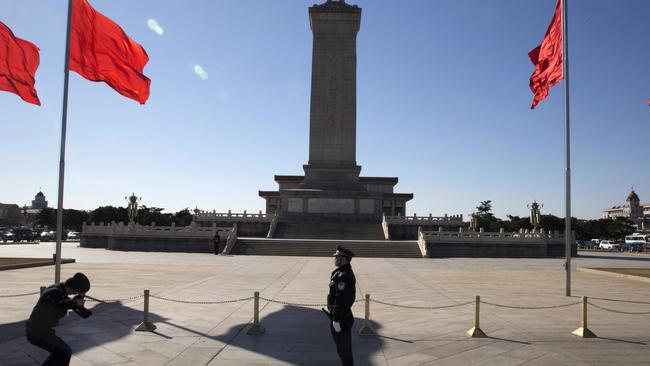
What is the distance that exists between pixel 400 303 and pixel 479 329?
13.5 ft

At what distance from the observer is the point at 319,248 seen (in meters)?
37.5

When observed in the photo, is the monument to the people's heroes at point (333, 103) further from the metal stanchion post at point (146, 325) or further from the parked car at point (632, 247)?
the metal stanchion post at point (146, 325)

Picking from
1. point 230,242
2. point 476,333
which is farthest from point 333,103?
point 476,333

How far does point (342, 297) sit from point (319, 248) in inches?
1198

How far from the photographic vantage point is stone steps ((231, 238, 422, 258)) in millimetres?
36656

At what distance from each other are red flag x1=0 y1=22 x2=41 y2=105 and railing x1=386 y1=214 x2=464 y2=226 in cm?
3840

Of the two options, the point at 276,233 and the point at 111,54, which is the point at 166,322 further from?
the point at 276,233

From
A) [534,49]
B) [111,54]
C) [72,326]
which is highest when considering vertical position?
[534,49]

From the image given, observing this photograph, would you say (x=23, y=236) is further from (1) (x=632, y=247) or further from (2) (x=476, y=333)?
(1) (x=632, y=247)

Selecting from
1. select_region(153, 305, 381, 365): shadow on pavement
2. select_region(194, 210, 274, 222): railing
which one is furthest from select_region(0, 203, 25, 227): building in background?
select_region(153, 305, 381, 365): shadow on pavement

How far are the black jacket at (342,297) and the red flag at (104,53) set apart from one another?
31.5 feet

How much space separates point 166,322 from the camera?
11.0 m

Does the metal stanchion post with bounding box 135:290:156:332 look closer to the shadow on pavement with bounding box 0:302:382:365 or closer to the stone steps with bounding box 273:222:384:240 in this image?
the shadow on pavement with bounding box 0:302:382:365

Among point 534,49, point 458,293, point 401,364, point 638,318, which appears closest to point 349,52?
point 534,49
